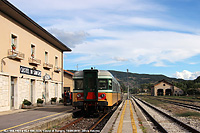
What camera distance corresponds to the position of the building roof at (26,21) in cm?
1565

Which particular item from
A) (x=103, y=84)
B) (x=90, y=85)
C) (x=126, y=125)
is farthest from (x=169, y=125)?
(x=90, y=85)

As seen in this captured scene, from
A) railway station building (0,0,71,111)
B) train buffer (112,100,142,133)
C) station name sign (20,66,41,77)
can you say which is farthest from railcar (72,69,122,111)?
station name sign (20,66,41,77)

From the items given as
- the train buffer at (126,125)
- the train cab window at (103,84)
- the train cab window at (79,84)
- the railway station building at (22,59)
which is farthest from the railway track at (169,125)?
the railway station building at (22,59)

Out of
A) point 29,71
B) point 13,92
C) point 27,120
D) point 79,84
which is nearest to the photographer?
point 27,120

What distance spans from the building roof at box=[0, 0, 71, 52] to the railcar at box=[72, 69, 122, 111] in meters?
6.45

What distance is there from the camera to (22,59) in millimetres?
18422

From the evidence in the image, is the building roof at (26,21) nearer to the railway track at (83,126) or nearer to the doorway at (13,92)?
the doorway at (13,92)

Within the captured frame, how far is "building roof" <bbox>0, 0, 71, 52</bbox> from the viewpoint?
15655 mm

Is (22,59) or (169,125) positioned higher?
(22,59)

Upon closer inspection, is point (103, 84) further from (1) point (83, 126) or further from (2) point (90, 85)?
(1) point (83, 126)

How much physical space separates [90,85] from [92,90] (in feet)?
1.08

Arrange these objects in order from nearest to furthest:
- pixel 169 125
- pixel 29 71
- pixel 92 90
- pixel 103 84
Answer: pixel 169 125 → pixel 92 90 → pixel 103 84 → pixel 29 71

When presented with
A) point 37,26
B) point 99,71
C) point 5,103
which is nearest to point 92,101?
point 99,71

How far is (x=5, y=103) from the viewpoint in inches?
636
